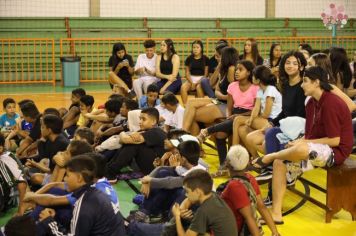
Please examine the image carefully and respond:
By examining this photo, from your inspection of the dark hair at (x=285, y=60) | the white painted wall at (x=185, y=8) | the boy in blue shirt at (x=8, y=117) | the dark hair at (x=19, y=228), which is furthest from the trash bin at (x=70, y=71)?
the dark hair at (x=19, y=228)

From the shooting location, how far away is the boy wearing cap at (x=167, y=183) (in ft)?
16.2

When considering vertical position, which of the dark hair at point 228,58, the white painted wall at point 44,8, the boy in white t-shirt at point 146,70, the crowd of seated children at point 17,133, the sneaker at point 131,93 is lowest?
the crowd of seated children at point 17,133

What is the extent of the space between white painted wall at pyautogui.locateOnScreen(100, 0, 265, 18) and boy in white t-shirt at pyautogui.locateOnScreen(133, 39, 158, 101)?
302 inches

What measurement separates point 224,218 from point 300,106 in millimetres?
2330

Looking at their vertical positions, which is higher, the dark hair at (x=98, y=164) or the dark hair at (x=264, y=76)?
the dark hair at (x=264, y=76)

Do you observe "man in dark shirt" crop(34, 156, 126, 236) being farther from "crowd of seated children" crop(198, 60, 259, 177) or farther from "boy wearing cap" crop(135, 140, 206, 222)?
"crowd of seated children" crop(198, 60, 259, 177)

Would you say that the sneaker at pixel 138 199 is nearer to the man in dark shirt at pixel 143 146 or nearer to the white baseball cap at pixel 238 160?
the man in dark shirt at pixel 143 146

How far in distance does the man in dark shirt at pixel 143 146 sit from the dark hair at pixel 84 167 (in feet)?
7.40

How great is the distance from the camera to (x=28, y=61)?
1602 centimetres

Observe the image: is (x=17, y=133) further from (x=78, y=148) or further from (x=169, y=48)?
(x=169, y=48)

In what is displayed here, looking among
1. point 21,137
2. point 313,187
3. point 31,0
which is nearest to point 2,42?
point 31,0

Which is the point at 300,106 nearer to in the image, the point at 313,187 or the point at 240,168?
the point at 313,187

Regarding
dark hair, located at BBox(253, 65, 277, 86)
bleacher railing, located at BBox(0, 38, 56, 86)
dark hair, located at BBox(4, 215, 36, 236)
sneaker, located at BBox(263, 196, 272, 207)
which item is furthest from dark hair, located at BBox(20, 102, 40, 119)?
bleacher railing, located at BBox(0, 38, 56, 86)

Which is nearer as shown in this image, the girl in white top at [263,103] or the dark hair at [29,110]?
the girl in white top at [263,103]
